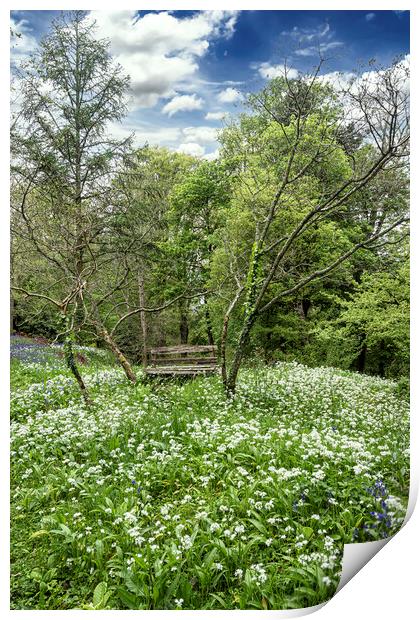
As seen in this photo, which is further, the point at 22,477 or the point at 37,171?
the point at 37,171

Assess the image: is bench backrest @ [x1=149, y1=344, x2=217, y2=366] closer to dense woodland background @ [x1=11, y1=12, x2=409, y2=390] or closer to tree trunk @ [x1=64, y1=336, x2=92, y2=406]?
dense woodland background @ [x1=11, y1=12, x2=409, y2=390]

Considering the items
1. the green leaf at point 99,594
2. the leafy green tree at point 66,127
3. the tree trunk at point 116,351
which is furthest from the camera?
the tree trunk at point 116,351

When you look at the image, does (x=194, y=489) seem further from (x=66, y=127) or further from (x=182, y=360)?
(x=66, y=127)

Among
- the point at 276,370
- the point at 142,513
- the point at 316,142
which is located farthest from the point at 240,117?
the point at 142,513

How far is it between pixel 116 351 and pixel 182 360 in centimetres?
63

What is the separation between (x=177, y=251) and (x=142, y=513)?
191cm

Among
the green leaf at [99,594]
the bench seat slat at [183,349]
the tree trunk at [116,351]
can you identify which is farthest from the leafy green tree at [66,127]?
the green leaf at [99,594]

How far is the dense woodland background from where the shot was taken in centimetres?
336

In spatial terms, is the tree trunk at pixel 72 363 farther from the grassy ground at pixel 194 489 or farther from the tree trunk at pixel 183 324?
the tree trunk at pixel 183 324

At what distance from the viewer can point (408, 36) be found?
319cm

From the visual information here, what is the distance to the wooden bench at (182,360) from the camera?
382 centimetres

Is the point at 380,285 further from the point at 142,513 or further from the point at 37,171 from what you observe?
the point at 37,171

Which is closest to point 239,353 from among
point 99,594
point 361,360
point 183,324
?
point 183,324

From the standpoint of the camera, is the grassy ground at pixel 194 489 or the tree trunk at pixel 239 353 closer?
the grassy ground at pixel 194 489
